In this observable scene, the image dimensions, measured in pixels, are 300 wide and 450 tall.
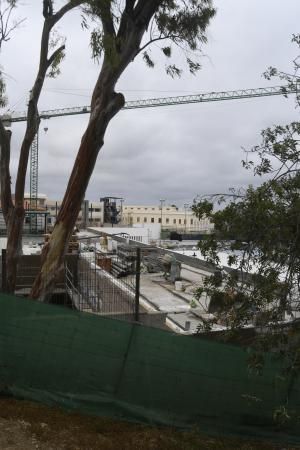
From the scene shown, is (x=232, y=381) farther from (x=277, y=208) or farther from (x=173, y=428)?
(x=277, y=208)

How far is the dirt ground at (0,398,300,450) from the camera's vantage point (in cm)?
448

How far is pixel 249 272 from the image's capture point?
170 inches

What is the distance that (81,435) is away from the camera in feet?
15.3

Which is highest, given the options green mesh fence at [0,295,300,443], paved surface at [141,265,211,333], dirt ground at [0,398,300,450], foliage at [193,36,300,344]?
foliage at [193,36,300,344]

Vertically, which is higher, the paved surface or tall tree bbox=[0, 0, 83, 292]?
tall tree bbox=[0, 0, 83, 292]

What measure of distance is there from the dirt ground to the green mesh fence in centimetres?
14

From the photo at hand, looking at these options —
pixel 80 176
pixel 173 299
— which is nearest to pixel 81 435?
pixel 80 176

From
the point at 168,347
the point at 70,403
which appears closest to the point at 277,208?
the point at 168,347

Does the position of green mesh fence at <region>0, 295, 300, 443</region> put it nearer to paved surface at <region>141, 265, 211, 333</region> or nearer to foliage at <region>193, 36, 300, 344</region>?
foliage at <region>193, 36, 300, 344</region>

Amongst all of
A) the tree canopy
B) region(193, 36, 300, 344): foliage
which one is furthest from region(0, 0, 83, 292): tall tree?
→ region(193, 36, 300, 344): foliage

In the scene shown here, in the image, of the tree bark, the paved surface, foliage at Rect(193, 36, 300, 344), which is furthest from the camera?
the paved surface

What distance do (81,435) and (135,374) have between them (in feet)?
2.89

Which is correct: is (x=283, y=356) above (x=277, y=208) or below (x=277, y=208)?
below

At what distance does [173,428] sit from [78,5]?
6.67 metres
